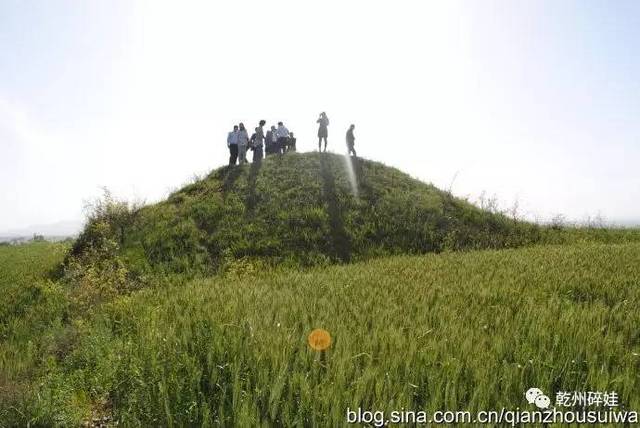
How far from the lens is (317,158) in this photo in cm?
2611

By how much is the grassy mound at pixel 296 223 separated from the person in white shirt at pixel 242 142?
46.9 inches

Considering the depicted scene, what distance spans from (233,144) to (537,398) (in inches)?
900

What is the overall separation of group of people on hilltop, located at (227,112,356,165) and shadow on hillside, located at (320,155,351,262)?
282cm

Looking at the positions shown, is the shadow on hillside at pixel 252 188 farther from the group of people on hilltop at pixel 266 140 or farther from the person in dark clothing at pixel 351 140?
the person in dark clothing at pixel 351 140

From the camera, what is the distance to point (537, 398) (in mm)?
3730

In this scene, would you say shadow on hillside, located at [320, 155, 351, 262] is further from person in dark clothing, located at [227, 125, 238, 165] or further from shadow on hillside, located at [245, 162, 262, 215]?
person in dark clothing, located at [227, 125, 238, 165]

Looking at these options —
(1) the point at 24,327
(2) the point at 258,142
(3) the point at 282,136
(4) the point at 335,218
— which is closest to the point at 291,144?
(3) the point at 282,136

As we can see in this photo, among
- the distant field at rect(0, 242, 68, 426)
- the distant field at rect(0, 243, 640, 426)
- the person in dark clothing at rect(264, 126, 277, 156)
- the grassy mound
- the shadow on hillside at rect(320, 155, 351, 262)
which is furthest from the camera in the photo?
the person in dark clothing at rect(264, 126, 277, 156)

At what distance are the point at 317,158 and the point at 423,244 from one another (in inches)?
405

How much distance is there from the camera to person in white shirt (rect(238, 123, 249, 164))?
24.9 meters

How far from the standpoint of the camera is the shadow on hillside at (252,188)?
19.8 metres

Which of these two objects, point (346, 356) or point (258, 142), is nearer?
point (346, 356)

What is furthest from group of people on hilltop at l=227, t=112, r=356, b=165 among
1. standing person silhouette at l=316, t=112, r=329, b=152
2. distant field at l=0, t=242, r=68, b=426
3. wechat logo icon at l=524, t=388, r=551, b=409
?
wechat logo icon at l=524, t=388, r=551, b=409

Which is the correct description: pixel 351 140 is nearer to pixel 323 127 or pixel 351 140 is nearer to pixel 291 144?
pixel 323 127
